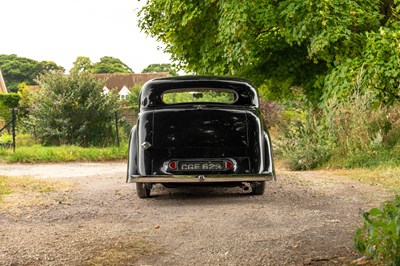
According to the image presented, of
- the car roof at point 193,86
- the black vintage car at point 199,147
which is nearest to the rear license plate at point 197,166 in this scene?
the black vintage car at point 199,147

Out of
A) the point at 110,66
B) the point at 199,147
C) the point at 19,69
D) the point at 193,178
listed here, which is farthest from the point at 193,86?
the point at 110,66

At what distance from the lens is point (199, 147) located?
27.5 feet

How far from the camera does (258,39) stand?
17406 mm

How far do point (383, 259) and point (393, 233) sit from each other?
0.44m

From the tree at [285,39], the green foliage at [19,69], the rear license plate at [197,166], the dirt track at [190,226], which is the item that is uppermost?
the green foliage at [19,69]

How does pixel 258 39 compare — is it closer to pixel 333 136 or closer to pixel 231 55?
pixel 231 55

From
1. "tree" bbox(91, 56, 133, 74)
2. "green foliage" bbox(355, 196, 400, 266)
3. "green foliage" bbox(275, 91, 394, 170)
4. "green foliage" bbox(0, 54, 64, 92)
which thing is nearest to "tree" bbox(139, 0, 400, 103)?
"green foliage" bbox(275, 91, 394, 170)

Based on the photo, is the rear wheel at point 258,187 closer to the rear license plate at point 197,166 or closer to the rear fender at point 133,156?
the rear license plate at point 197,166

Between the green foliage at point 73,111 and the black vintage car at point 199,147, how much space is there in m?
14.6

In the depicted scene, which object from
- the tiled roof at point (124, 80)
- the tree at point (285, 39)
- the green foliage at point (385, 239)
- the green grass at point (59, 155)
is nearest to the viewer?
the green foliage at point (385, 239)

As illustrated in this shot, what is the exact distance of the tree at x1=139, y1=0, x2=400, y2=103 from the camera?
14.6 m

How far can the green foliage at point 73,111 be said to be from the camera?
2283 centimetres

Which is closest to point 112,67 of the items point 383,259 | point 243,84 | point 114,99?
point 114,99

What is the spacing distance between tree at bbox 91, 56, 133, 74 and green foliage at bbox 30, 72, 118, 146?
165 ft
